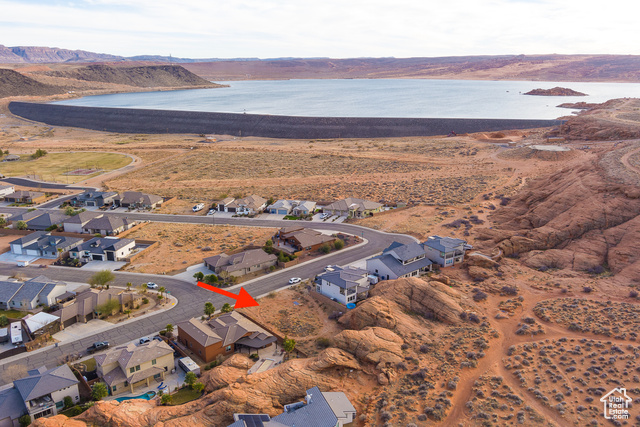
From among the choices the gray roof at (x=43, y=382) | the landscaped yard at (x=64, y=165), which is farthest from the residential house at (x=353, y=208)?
the landscaped yard at (x=64, y=165)

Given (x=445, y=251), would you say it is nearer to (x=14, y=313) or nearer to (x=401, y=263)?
(x=401, y=263)

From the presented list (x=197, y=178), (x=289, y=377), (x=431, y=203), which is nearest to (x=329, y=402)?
(x=289, y=377)

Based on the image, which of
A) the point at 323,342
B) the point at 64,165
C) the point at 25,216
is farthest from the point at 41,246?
the point at 64,165

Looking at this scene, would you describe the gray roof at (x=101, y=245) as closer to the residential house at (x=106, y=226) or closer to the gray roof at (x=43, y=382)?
the residential house at (x=106, y=226)

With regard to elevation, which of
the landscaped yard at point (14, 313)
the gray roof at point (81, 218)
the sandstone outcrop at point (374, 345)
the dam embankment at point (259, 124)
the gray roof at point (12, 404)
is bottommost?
the landscaped yard at point (14, 313)

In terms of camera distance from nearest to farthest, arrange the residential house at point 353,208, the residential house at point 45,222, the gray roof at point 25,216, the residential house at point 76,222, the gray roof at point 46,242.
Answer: the gray roof at point 46,242 < the residential house at point 76,222 < the residential house at point 45,222 < the gray roof at point 25,216 < the residential house at point 353,208

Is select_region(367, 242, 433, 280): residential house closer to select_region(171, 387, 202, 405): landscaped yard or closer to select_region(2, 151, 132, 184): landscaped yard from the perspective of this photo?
select_region(171, 387, 202, 405): landscaped yard

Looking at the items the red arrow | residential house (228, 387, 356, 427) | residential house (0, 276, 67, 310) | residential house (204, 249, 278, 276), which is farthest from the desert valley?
residential house (0, 276, 67, 310)
